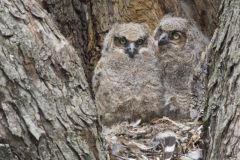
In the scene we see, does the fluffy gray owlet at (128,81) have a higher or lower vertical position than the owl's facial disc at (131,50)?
lower

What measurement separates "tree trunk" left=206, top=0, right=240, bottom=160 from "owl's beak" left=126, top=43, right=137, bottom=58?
6.66 ft

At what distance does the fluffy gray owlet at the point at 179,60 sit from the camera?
553cm

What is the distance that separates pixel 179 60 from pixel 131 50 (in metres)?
0.56

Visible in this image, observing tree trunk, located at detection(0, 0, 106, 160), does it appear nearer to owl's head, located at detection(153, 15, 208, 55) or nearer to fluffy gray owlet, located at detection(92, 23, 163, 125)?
fluffy gray owlet, located at detection(92, 23, 163, 125)

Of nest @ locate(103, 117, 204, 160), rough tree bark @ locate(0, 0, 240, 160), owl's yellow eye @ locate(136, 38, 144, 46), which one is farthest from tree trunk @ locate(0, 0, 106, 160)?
owl's yellow eye @ locate(136, 38, 144, 46)

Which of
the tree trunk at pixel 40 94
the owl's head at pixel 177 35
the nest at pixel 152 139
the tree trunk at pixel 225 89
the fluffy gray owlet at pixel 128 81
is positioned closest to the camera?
the tree trunk at pixel 40 94

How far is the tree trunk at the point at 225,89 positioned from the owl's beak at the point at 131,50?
2.03 m

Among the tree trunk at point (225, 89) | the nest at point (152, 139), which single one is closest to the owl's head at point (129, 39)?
the nest at point (152, 139)

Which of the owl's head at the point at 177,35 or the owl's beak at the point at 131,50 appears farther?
the owl's head at the point at 177,35

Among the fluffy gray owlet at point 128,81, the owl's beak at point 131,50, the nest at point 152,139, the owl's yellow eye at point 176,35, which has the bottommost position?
the nest at point 152,139

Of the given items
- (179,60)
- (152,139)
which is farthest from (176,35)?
(152,139)

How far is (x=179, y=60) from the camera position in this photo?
5.78 m

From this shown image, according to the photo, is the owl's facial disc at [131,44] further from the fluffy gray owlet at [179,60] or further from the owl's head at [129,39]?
the fluffy gray owlet at [179,60]

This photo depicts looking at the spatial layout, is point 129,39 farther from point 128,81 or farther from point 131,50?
point 128,81
